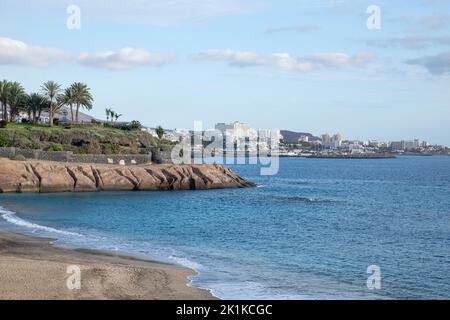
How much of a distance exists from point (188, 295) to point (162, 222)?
25203mm

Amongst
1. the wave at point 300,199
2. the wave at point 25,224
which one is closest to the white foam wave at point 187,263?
the wave at point 25,224

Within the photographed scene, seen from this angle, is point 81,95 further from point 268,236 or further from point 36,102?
point 268,236

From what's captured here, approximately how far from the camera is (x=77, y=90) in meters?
95.6

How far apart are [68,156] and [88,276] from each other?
178 ft

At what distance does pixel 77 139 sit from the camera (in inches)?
3489

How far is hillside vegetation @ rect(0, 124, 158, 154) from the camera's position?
267 ft

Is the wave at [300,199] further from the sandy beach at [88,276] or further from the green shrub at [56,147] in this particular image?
the sandy beach at [88,276]

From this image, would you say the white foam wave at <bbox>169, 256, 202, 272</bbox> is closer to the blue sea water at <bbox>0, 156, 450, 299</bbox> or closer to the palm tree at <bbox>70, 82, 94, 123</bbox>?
the blue sea water at <bbox>0, 156, 450, 299</bbox>

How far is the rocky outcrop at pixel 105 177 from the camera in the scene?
6650cm

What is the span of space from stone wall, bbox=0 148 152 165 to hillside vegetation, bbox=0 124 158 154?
19.9ft

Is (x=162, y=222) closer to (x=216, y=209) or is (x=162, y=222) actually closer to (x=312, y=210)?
(x=216, y=209)

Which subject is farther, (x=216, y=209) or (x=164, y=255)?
Result: (x=216, y=209)

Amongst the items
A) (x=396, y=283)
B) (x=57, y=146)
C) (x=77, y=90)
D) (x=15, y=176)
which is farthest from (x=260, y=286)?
(x=77, y=90)

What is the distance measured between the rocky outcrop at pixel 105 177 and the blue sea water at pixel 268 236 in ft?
11.4
